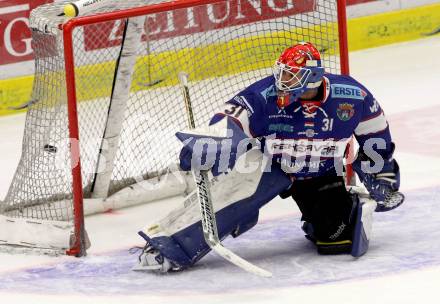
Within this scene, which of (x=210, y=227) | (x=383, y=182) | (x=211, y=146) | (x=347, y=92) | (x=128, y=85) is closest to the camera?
(x=211, y=146)

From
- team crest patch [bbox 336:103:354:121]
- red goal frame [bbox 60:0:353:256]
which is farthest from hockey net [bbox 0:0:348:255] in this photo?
team crest patch [bbox 336:103:354:121]

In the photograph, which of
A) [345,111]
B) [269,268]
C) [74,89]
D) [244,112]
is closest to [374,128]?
[345,111]

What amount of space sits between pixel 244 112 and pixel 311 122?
0.26 meters

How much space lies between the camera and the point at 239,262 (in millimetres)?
4715

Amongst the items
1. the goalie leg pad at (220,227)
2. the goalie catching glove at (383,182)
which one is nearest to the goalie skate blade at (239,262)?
the goalie leg pad at (220,227)

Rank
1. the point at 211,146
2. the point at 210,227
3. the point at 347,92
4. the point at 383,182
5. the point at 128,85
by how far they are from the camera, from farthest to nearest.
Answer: the point at 128,85 → the point at 383,182 → the point at 347,92 → the point at 210,227 → the point at 211,146

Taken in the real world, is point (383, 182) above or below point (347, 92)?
below

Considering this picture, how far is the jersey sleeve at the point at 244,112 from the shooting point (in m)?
4.82

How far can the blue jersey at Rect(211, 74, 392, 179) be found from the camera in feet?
15.8

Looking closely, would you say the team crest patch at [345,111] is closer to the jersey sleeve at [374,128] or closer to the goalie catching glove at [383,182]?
the jersey sleeve at [374,128]

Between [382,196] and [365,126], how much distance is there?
0.30 meters

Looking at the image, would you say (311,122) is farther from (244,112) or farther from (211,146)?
(211,146)

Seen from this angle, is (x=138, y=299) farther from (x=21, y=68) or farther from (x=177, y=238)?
(x=21, y=68)

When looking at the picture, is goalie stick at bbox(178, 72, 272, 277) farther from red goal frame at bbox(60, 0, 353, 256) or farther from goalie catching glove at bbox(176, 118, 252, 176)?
red goal frame at bbox(60, 0, 353, 256)
